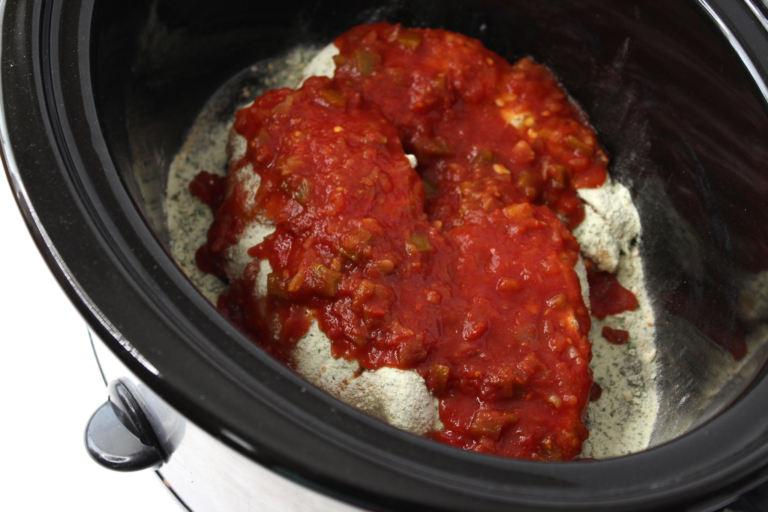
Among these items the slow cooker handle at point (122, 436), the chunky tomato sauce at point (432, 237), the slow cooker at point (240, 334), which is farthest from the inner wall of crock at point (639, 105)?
the slow cooker handle at point (122, 436)

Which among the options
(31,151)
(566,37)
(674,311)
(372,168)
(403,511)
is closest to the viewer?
(403,511)

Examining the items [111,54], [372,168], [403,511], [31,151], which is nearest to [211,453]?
[403,511]

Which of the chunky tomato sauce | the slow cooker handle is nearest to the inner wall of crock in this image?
the chunky tomato sauce

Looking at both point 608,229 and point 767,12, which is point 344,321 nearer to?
point 608,229

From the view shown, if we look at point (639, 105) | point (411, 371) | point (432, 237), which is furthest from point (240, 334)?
point (639, 105)

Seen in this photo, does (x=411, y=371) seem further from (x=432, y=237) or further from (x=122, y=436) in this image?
(x=122, y=436)
